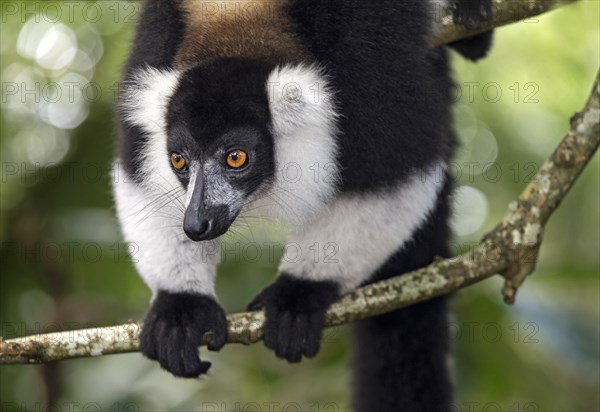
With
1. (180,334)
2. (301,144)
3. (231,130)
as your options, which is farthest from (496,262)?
(180,334)

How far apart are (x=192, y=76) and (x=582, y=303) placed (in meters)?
3.49

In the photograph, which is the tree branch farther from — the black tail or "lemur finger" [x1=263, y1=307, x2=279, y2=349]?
the black tail

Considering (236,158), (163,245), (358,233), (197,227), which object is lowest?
(163,245)

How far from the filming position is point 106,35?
6.89 metres

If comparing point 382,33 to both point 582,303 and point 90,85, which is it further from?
point 90,85

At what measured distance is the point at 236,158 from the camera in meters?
3.79

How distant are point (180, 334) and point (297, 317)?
572 mm

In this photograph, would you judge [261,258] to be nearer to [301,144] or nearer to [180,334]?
[180,334]

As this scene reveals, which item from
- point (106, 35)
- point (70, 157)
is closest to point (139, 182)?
point (70, 157)

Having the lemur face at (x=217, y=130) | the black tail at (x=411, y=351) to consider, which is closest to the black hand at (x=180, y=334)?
the lemur face at (x=217, y=130)

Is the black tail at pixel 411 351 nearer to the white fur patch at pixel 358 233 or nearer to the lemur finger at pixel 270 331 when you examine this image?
the white fur patch at pixel 358 233

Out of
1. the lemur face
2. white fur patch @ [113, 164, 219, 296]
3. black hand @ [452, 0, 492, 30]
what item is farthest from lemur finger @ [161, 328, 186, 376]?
black hand @ [452, 0, 492, 30]

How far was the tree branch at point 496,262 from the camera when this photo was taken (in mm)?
3920

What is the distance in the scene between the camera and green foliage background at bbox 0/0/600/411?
5.26m
